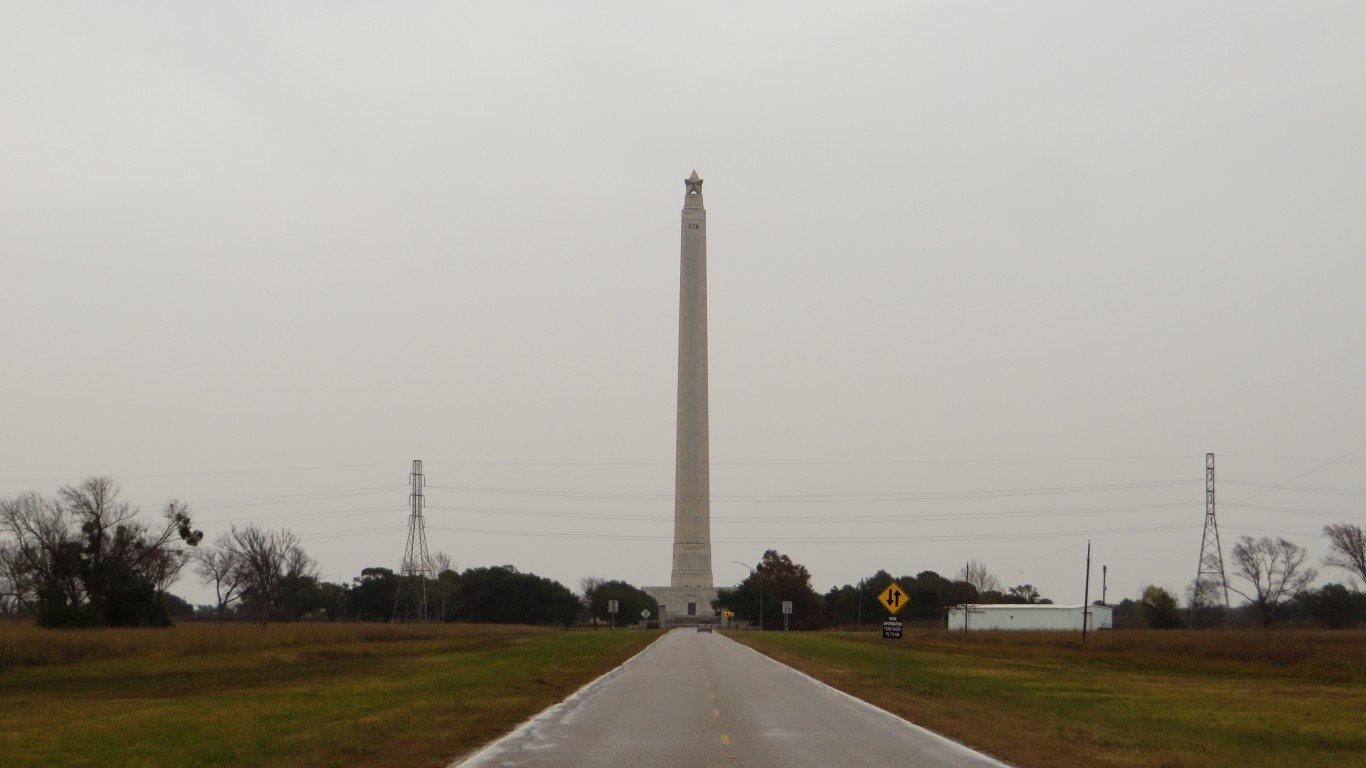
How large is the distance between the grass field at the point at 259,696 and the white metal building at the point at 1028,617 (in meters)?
69.1

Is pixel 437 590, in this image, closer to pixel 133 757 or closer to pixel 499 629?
pixel 499 629

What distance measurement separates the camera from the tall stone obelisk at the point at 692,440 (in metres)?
127

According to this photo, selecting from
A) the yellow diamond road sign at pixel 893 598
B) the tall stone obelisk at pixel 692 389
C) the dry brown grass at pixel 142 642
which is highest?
the tall stone obelisk at pixel 692 389

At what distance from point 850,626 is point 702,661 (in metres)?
93.2

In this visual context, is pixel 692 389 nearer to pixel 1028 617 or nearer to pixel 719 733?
pixel 1028 617

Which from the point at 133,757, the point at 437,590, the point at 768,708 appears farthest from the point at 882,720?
the point at 437,590

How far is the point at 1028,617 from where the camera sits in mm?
129250

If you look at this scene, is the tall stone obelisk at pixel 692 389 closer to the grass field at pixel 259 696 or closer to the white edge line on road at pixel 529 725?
the grass field at pixel 259 696

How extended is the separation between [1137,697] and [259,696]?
22134mm

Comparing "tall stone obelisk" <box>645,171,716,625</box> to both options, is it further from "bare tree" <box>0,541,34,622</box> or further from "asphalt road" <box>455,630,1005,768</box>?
"asphalt road" <box>455,630,1005,768</box>

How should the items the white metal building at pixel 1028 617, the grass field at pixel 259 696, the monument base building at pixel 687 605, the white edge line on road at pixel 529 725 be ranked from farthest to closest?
1. the monument base building at pixel 687 605
2. the white metal building at pixel 1028 617
3. the grass field at pixel 259 696
4. the white edge line on road at pixel 529 725

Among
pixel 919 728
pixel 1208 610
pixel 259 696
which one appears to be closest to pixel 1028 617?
pixel 1208 610

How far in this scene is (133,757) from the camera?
724 inches

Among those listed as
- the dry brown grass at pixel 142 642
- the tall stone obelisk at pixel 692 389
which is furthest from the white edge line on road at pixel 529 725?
the tall stone obelisk at pixel 692 389
